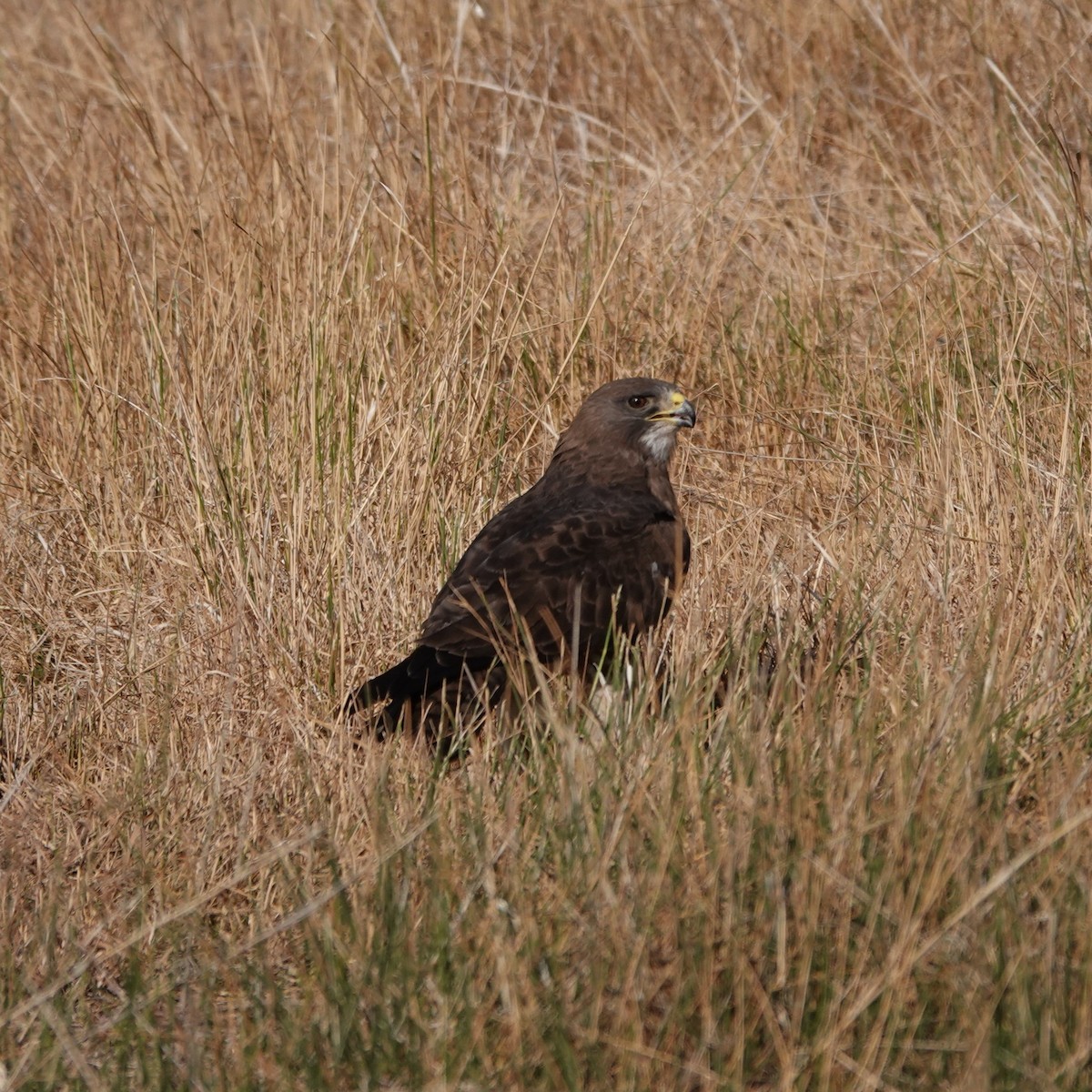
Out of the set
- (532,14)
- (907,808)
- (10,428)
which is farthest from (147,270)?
(907,808)

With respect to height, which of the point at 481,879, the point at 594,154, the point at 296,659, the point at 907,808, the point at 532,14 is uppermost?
the point at 532,14

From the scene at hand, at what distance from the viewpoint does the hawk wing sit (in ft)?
13.2

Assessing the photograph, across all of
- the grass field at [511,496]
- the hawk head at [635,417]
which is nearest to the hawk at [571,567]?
the hawk head at [635,417]

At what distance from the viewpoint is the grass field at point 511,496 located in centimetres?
261

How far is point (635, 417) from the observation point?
4707mm

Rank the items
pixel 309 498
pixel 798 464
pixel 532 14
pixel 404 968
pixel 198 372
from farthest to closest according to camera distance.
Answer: pixel 532 14, pixel 798 464, pixel 198 372, pixel 309 498, pixel 404 968

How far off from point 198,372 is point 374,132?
112 centimetres

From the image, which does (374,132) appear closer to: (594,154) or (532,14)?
(594,154)

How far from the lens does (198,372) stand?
15.9 ft

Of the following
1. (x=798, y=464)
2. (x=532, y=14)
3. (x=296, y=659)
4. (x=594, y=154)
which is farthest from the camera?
(x=532, y=14)

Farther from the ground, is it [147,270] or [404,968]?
[147,270]

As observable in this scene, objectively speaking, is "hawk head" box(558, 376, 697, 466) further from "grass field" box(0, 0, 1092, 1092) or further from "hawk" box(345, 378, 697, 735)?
"grass field" box(0, 0, 1092, 1092)

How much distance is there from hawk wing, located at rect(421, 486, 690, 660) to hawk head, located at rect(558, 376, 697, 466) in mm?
278

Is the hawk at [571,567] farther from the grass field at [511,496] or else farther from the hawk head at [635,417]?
the grass field at [511,496]
